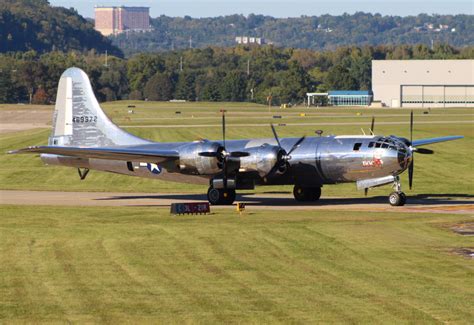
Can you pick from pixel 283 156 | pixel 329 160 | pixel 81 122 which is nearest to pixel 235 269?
pixel 283 156

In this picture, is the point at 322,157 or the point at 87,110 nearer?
the point at 322,157

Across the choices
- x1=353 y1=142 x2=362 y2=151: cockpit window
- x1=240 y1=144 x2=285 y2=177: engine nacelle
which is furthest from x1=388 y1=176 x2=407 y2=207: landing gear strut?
x1=240 y1=144 x2=285 y2=177: engine nacelle

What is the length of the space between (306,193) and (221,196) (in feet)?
15.3

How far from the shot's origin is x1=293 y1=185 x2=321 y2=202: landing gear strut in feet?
172

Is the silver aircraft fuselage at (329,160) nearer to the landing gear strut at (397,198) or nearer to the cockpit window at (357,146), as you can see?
the cockpit window at (357,146)

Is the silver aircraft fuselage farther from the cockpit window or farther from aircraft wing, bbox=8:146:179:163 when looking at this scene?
aircraft wing, bbox=8:146:179:163

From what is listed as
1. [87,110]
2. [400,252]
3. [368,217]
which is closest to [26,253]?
[400,252]

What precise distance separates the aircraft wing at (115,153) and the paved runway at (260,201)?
2593 millimetres

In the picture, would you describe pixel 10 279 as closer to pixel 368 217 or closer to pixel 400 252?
pixel 400 252

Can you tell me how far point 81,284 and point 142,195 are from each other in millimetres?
28775

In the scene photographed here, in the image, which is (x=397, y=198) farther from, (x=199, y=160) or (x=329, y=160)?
(x=199, y=160)

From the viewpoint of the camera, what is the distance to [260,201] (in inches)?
2104

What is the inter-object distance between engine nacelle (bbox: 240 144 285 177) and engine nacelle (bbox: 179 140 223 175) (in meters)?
1.32

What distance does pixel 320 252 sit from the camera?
35.0m
